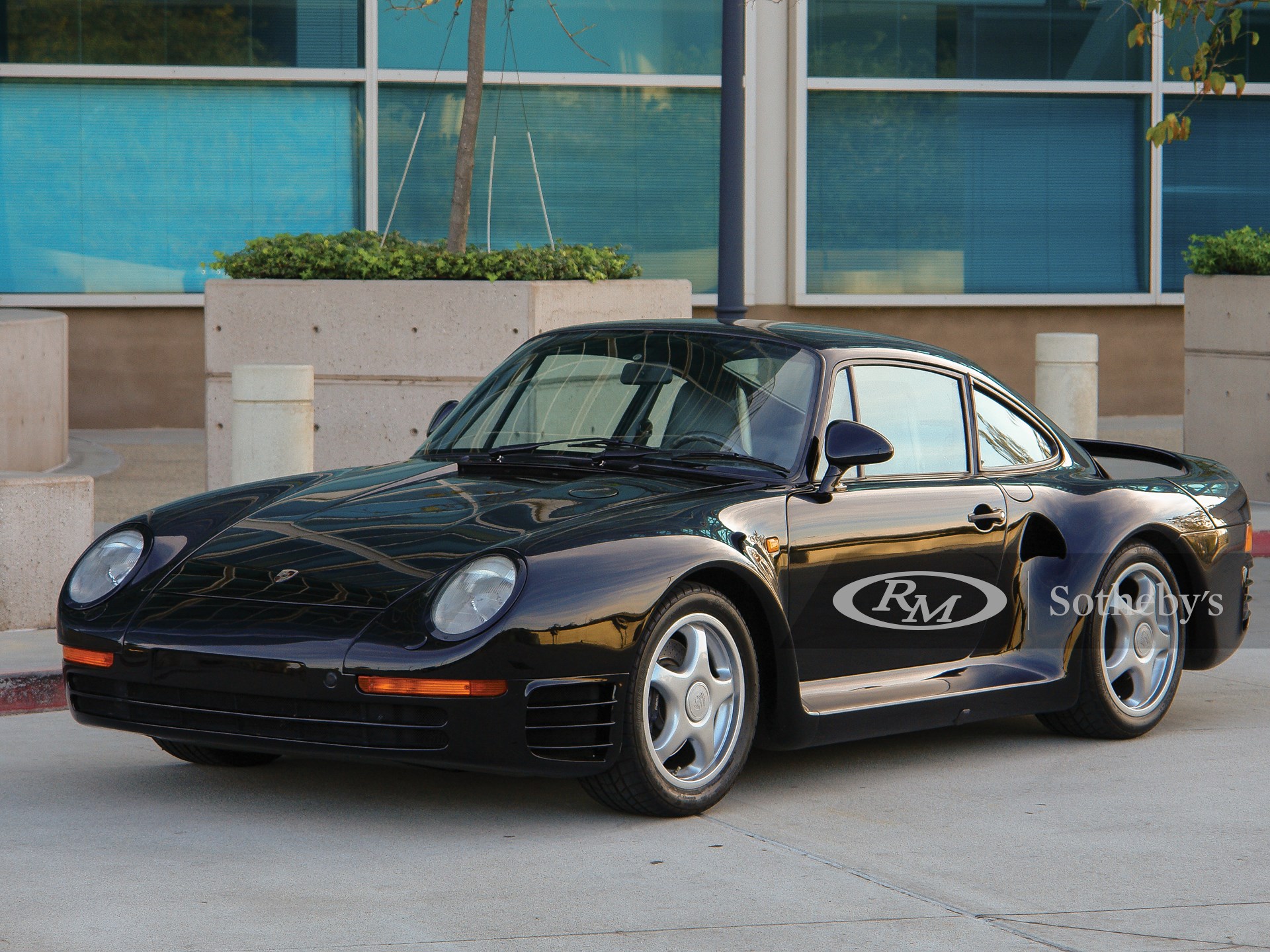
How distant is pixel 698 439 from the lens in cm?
592

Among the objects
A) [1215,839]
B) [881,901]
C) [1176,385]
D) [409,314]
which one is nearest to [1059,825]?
[1215,839]

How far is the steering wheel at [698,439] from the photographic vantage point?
19.3ft

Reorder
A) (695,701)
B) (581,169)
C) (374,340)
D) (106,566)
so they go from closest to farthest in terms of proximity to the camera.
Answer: (695,701) < (106,566) < (374,340) < (581,169)

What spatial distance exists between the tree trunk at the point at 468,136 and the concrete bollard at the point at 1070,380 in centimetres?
393

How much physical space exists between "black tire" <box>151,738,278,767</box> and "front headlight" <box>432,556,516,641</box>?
4.09ft

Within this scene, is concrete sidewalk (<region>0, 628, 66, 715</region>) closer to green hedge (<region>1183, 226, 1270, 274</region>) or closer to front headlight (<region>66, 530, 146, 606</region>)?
front headlight (<region>66, 530, 146, 606</region>)

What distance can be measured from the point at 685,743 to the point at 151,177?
14.9 metres

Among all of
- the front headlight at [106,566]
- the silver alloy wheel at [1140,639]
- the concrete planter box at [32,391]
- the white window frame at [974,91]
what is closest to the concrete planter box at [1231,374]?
the white window frame at [974,91]

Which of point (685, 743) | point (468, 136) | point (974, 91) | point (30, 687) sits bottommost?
point (30, 687)

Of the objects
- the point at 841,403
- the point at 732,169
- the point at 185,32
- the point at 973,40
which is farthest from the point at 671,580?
the point at 973,40

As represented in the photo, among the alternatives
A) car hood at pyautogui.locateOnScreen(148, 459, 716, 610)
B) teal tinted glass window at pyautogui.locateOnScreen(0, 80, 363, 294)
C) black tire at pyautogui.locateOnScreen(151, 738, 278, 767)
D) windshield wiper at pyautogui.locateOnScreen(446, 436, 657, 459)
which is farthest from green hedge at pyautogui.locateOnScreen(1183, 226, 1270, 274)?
black tire at pyautogui.locateOnScreen(151, 738, 278, 767)

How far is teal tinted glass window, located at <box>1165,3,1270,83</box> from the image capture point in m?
20.8

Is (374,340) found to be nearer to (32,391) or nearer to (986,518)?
(32,391)
